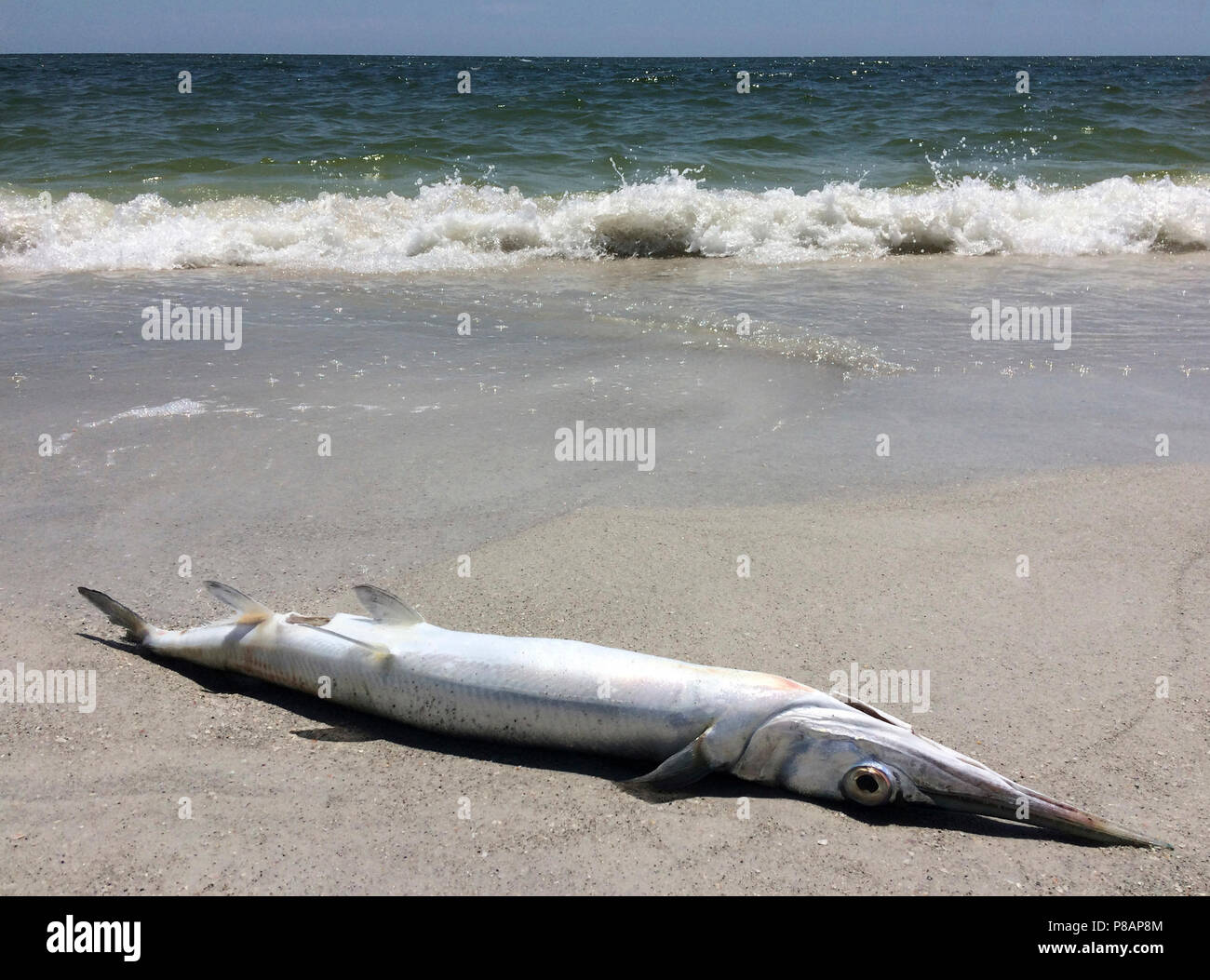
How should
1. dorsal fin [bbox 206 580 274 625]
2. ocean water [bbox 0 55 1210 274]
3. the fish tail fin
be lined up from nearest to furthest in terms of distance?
dorsal fin [bbox 206 580 274 625] → the fish tail fin → ocean water [bbox 0 55 1210 274]

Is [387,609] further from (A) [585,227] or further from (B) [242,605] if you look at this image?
(A) [585,227]

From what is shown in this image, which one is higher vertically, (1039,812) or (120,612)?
(120,612)

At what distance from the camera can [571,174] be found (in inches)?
660

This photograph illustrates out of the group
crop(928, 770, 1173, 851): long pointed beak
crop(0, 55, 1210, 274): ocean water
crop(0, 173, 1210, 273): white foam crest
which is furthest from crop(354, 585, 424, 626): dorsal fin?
crop(0, 173, 1210, 273): white foam crest

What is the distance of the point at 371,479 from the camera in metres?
5.46

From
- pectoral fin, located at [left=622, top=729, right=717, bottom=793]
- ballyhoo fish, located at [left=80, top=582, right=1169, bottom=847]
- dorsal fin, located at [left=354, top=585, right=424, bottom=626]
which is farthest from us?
dorsal fin, located at [left=354, top=585, right=424, bottom=626]

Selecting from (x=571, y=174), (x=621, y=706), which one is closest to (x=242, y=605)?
(x=621, y=706)

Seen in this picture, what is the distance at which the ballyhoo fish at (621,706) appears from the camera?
303cm

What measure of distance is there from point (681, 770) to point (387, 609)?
4.21 feet

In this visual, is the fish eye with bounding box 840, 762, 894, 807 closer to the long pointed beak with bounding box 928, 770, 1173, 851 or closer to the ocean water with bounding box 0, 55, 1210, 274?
the long pointed beak with bounding box 928, 770, 1173, 851

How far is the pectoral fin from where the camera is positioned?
10.3 feet

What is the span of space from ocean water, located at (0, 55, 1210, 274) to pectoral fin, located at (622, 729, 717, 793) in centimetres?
921

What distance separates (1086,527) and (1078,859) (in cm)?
253
